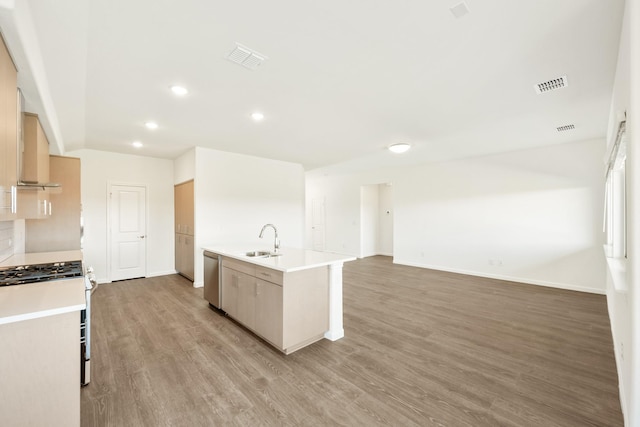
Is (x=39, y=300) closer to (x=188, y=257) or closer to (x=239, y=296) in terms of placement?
(x=239, y=296)

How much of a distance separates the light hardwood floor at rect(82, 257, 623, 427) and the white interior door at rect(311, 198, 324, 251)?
5.42 metres

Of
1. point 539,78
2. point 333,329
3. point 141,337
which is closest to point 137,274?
point 141,337

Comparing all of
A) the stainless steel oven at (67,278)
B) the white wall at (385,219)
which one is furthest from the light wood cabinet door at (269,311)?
the white wall at (385,219)

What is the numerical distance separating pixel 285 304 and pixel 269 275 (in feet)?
1.13

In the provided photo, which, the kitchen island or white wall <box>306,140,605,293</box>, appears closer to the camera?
the kitchen island

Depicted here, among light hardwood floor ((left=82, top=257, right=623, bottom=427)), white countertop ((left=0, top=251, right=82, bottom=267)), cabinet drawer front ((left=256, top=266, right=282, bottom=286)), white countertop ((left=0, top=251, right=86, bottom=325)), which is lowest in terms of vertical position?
light hardwood floor ((left=82, top=257, right=623, bottom=427))

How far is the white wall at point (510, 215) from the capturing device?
4734 millimetres

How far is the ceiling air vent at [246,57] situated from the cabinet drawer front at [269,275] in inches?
74.1

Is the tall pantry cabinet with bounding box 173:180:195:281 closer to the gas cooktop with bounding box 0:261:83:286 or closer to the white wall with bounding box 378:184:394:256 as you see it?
the gas cooktop with bounding box 0:261:83:286

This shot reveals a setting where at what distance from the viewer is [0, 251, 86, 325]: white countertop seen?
1379 mm

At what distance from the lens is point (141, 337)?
3061 mm

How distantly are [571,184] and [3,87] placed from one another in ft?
23.2

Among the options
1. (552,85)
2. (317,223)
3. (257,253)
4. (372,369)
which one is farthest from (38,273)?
(317,223)

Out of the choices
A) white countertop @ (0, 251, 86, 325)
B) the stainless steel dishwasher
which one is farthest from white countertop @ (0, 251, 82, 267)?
the stainless steel dishwasher
